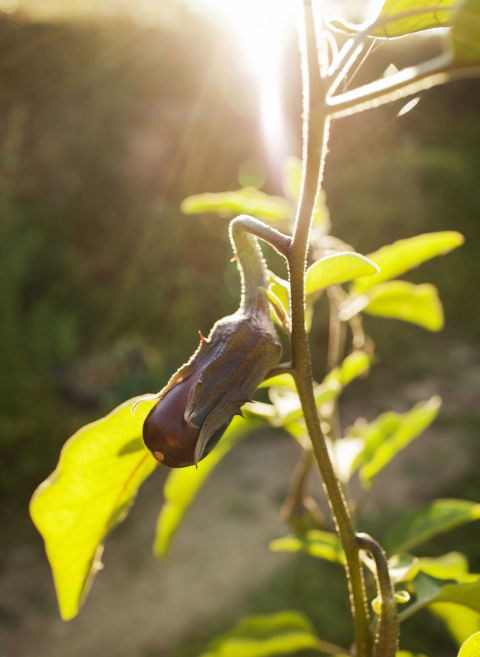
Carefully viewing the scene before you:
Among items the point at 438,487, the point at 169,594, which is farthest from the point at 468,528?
the point at 169,594

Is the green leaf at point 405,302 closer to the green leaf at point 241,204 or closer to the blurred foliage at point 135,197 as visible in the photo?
the green leaf at point 241,204

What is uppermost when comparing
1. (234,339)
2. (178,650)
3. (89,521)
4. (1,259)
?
(234,339)

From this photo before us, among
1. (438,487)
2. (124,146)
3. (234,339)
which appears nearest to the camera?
(234,339)

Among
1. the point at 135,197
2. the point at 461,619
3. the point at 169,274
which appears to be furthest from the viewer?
the point at 135,197

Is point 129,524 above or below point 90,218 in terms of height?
below

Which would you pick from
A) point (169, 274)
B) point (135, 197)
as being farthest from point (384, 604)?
point (135, 197)

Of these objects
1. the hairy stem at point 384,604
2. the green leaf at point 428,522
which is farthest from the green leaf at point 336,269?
the green leaf at point 428,522

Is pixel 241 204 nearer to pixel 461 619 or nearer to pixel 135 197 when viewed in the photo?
pixel 461 619

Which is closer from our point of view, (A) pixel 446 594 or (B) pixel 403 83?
(B) pixel 403 83

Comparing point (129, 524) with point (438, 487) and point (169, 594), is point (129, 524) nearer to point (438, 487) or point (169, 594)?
point (169, 594)
